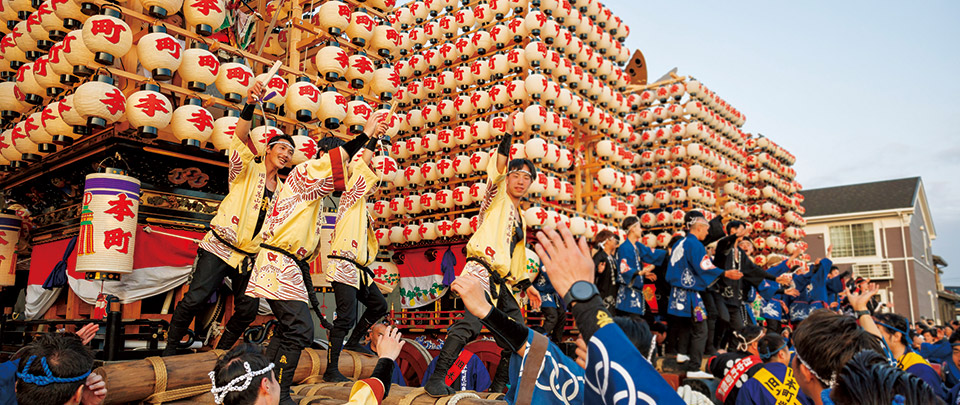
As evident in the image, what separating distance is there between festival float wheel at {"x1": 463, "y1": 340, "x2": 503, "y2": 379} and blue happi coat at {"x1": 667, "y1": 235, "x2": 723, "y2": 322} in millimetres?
2222

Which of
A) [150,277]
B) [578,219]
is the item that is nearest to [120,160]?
[150,277]

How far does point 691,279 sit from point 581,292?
5.82 m

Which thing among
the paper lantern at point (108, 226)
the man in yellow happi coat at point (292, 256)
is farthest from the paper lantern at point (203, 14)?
the man in yellow happi coat at point (292, 256)

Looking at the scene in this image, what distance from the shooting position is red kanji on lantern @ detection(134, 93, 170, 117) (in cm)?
630

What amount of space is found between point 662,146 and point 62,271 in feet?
50.2

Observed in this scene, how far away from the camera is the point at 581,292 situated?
1499 millimetres

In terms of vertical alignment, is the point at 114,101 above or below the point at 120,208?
above

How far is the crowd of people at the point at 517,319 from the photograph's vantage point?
5.14ft

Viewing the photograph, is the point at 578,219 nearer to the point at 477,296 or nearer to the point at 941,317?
the point at 477,296

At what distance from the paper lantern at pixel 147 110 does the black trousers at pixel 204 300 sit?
2538 millimetres

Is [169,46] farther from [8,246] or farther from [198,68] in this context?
[8,246]

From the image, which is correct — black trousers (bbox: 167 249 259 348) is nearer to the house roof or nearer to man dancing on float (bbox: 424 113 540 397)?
man dancing on float (bbox: 424 113 540 397)

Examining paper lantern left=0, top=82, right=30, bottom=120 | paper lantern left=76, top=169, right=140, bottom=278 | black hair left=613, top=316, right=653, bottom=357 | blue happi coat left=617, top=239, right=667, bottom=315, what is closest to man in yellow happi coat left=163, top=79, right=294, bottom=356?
paper lantern left=76, top=169, right=140, bottom=278

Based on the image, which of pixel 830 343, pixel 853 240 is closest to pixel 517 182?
pixel 830 343
